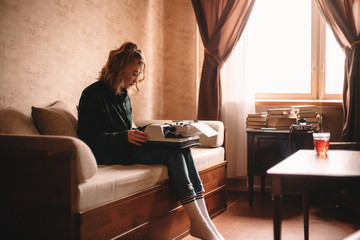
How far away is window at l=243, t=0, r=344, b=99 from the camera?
381 centimetres

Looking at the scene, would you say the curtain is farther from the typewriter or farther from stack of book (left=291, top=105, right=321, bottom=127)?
the typewriter

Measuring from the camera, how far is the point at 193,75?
4137 millimetres

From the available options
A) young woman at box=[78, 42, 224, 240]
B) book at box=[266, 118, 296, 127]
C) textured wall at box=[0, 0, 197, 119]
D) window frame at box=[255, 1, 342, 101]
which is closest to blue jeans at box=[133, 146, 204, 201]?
young woman at box=[78, 42, 224, 240]

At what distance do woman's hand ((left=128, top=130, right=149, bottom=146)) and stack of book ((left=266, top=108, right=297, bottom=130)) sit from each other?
1474mm

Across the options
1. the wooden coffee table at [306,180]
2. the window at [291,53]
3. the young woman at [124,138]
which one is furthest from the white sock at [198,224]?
the window at [291,53]

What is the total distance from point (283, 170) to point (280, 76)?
8.77ft

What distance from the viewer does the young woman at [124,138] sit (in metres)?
2.23

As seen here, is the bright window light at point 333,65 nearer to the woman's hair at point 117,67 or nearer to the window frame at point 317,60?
the window frame at point 317,60

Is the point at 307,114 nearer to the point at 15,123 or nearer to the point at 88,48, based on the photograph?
the point at 88,48

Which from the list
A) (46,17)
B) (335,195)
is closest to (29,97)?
(46,17)

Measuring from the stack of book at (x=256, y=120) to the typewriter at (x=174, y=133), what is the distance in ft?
3.64

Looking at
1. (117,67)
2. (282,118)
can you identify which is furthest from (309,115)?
(117,67)

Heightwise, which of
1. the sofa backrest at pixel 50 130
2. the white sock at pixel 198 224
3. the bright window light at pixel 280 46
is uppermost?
the bright window light at pixel 280 46

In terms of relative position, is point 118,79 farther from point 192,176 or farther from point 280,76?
point 280,76
